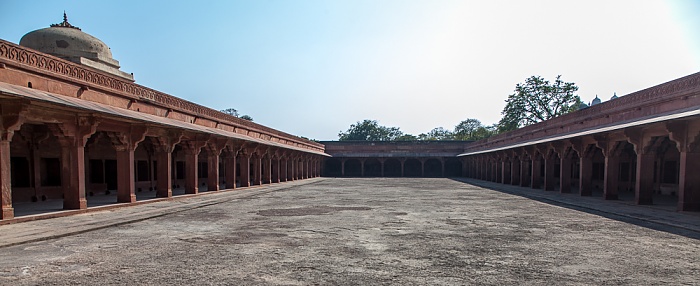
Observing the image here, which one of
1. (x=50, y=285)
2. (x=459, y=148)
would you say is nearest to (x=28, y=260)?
(x=50, y=285)

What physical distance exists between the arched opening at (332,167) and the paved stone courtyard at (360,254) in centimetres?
3985

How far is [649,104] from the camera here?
42.1 feet

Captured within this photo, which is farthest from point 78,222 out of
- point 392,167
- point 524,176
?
point 392,167

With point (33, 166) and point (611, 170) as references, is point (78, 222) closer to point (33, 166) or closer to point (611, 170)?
point (33, 166)

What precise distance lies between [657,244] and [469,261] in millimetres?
3801

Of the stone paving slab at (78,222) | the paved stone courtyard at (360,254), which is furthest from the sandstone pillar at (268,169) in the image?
the paved stone courtyard at (360,254)

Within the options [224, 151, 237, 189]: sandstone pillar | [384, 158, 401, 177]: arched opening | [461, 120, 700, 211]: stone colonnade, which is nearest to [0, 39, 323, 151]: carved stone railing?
[224, 151, 237, 189]: sandstone pillar

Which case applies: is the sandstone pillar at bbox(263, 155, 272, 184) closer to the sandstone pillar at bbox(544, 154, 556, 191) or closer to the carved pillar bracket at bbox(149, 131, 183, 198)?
the carved pillar bracket at bbox(149, 131, 183, 198)

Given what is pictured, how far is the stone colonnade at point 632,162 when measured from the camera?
10570mm

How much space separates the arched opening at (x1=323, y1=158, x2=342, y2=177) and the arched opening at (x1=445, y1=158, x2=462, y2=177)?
46.1 feet

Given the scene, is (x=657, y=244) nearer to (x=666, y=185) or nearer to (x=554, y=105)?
(x=666, y=185)

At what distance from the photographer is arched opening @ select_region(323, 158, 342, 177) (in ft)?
160

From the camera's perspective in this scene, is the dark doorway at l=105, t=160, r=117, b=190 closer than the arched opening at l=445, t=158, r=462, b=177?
Yes

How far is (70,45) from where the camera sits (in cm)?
1861
